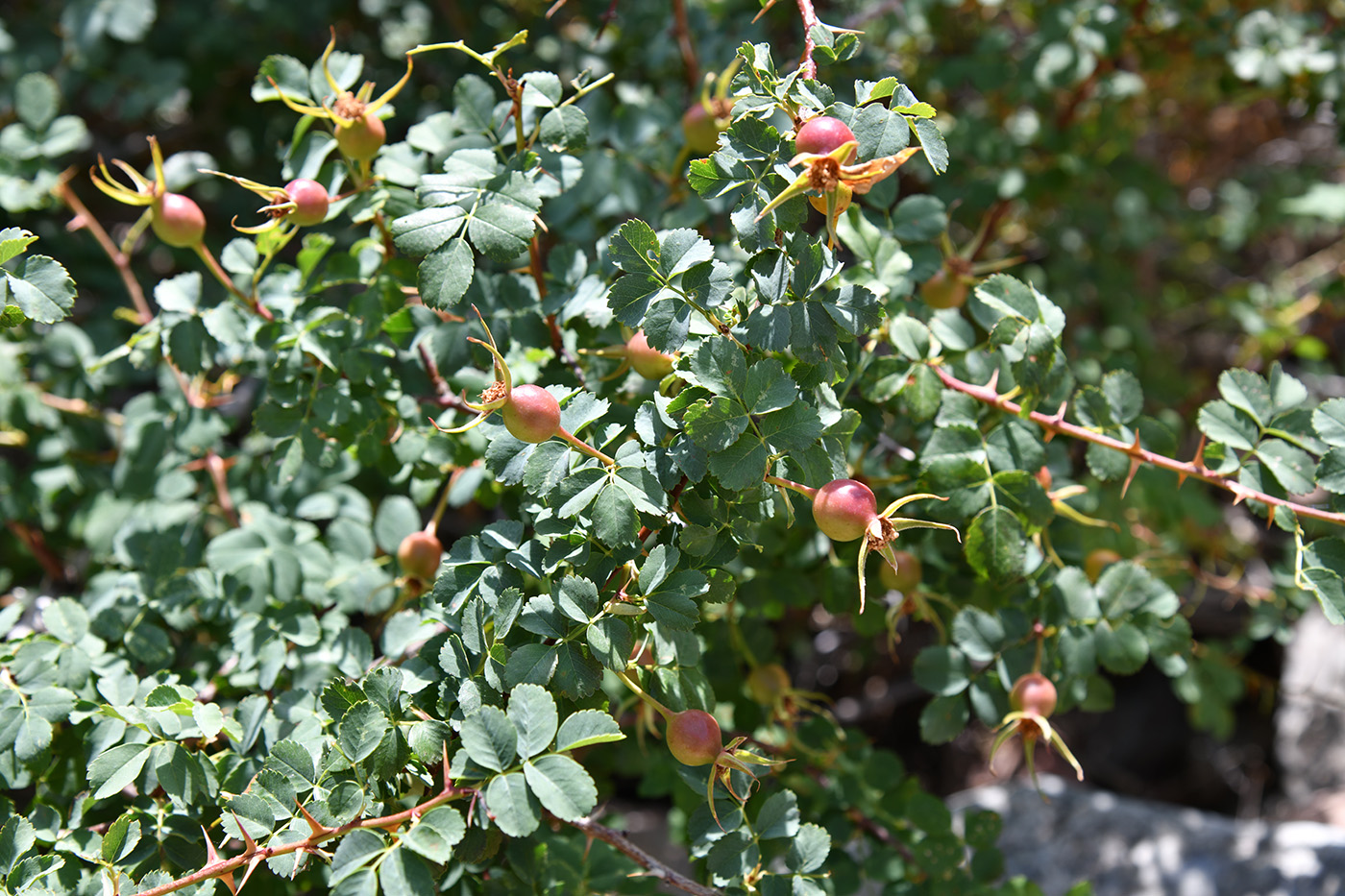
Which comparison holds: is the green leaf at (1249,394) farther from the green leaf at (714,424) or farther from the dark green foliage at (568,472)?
the green leaf at (714,424)

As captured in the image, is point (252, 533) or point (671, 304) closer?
point (671, 304)

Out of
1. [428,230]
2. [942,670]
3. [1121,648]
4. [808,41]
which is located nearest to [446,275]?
[428,230]

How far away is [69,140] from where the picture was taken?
1.57 metres

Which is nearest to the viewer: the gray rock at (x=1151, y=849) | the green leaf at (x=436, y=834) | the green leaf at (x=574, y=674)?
the green leaf at (x=436, y=834)

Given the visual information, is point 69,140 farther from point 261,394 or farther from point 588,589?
point 588,589

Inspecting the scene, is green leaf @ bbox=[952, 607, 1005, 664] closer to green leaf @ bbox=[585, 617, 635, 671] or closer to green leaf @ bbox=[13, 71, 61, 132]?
green leaf @ bbox=[585, 617, 635, 671]

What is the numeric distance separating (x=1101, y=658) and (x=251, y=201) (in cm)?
191

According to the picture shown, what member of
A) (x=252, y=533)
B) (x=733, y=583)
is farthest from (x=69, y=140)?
(x=733, y=583)

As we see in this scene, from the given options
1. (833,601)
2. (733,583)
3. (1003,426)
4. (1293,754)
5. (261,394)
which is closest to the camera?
(733,583)

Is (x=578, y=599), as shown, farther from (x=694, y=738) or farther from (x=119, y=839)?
(x=119, y=839)

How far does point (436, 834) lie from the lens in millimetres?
883

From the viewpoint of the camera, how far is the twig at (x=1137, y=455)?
1.14 meters

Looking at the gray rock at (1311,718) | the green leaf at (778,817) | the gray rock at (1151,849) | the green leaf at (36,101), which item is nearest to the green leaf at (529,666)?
the green leaf at (778,817)

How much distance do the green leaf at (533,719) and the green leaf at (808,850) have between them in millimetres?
357
